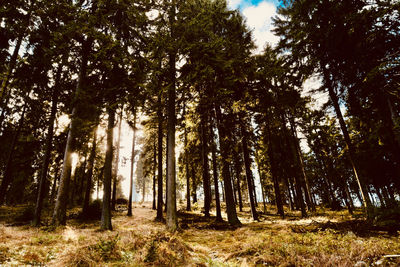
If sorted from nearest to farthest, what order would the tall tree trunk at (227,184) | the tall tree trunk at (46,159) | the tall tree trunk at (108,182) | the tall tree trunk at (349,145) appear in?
the tall tree trunk at (108,182), the tall tree trunk at (349,145), the tall tree trunk at (46,159), the tall tree trunk at (227,184)

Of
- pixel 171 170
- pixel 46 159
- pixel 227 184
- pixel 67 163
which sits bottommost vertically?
pixel 227 184

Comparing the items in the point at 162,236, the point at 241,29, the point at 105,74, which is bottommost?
the point at 162,236

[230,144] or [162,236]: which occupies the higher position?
[230,144]

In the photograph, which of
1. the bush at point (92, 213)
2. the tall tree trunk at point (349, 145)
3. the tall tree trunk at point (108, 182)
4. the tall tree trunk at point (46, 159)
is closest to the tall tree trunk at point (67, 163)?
the tall tree trunk at point (108, 182)

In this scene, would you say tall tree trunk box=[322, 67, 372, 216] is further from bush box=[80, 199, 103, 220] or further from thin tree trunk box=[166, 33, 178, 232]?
bush box=[80, 199, 103, 220]

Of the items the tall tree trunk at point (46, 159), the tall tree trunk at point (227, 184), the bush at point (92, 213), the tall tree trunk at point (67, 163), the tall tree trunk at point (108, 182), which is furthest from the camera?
the bush at point (92, 213)

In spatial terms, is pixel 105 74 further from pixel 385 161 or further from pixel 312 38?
pixel 385 161

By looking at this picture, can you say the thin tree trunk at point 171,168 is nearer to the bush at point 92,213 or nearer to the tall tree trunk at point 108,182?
the tall tree trunk at point 108,182

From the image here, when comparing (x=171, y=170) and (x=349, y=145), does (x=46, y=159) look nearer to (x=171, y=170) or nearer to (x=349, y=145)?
(x=171, y=170)

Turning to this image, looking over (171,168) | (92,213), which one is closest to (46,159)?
(92,213)

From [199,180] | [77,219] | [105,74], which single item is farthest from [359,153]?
[77,219]

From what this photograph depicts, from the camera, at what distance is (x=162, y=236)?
20.3ft

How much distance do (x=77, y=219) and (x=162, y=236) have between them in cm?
1233

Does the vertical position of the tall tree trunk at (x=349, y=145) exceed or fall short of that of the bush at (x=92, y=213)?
it exceeds it
